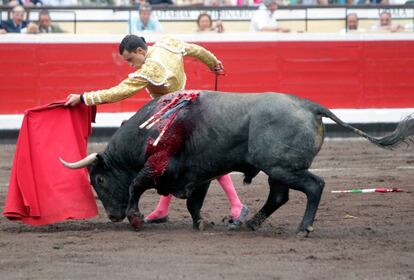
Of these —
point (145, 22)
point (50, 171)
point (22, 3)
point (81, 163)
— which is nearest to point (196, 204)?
point (81, 163)

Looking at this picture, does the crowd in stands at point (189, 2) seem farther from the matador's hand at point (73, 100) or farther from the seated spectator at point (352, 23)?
the matador's hand at point (73, 100)

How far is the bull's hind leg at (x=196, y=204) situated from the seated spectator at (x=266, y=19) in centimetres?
680

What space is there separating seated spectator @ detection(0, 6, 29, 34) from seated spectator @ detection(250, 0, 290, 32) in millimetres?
2944

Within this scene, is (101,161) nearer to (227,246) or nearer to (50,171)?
(50,171)

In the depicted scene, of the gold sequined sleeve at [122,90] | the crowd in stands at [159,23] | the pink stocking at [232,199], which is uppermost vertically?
the crowd in stands at [159,23]

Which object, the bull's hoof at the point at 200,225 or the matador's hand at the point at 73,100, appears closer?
the bull's hoof at the point at 200,225

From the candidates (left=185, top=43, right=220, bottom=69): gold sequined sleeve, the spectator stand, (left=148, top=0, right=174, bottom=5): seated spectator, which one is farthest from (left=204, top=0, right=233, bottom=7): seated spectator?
(left=185, top=43, right=220, bottom=69): gold sequined sleeve

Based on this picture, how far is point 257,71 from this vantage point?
14.0 metres

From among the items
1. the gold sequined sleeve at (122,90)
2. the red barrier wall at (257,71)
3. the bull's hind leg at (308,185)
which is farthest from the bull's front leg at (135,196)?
the red barrier wall at (257,71)

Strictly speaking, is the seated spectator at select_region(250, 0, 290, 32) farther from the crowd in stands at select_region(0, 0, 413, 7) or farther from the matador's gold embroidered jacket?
the matador's gold embroidered jacket

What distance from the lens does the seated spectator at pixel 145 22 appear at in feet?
45.7

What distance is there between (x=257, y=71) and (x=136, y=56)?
6562 mm

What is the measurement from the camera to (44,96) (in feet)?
45.0

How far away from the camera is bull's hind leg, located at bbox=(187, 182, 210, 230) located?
7.52 m
